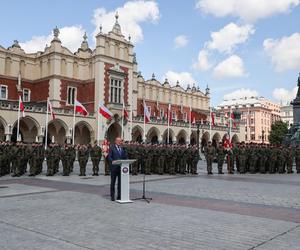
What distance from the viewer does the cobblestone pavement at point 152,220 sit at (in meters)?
5.22

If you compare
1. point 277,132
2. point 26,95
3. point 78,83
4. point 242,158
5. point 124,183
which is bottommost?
point 124,183

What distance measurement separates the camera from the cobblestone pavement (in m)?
5.22

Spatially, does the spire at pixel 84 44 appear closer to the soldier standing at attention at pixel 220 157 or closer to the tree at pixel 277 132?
the soldier standing at attention at pixel 220 157

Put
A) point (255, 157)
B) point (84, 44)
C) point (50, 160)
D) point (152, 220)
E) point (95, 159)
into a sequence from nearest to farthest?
1. point (152, 220)
2. point (50, 160)
3. point (95, 159)
4. point (255, 157)
5. point (84, 44)

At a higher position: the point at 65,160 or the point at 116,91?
the point at 116,91

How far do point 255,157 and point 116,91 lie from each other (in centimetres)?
2654

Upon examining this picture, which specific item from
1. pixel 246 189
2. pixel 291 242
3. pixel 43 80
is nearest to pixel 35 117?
pixel 43 80

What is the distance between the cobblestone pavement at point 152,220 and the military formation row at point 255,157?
785cm

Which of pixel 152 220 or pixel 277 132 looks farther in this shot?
A: pixel 277 132

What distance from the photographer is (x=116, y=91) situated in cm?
4331

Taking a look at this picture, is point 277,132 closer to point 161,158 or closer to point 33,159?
point 161,158

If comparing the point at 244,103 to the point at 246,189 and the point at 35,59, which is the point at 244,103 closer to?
the point at 35,59

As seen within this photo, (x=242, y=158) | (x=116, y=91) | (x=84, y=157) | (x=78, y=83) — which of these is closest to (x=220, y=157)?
(x=242, y=158)

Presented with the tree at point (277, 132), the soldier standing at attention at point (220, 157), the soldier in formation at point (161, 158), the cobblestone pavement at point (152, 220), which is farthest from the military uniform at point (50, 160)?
the tree at point (277, 132)
